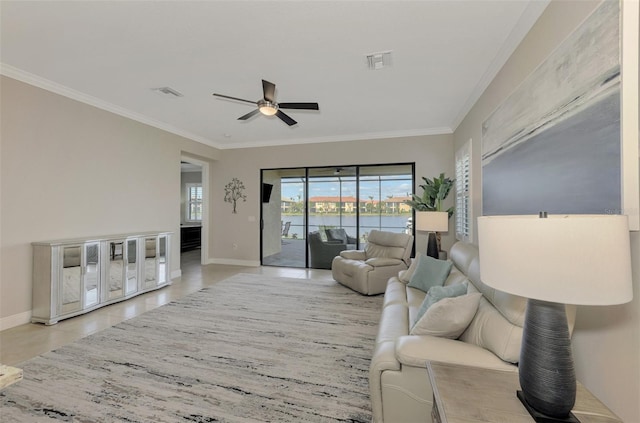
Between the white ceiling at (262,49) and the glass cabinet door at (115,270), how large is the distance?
205 cm

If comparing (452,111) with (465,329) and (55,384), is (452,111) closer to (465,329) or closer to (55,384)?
(465,329)

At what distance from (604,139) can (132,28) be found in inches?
131

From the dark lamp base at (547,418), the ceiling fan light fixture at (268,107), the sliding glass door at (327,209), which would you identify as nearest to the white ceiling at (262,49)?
the ceiling fan light fixture at (268,107)

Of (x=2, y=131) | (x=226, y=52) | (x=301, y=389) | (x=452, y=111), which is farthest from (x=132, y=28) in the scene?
(x=452, y=111)

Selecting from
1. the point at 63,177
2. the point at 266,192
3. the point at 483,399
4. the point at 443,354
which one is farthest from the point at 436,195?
the point at 63,177

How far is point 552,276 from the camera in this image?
35.0 inches

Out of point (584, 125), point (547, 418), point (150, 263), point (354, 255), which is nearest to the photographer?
point (547, 418)

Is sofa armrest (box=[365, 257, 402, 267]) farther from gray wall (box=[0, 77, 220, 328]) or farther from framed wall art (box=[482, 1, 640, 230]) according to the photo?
gray wall (box=[0, 77, 220, 328])

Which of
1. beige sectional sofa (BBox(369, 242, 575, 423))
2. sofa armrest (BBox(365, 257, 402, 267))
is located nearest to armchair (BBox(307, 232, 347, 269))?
sofa armrest (BBox(365, 257, 402, 267))

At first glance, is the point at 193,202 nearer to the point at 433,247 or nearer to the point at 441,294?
the point at 433,247

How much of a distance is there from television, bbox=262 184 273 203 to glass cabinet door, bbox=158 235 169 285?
2350 mm

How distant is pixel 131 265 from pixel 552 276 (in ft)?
16.0

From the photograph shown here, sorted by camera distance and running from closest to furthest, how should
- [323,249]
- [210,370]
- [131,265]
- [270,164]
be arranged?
[210,370] < [131,265] < [323,249] < [270,164]

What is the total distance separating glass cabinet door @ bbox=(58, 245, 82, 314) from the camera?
329 cm
